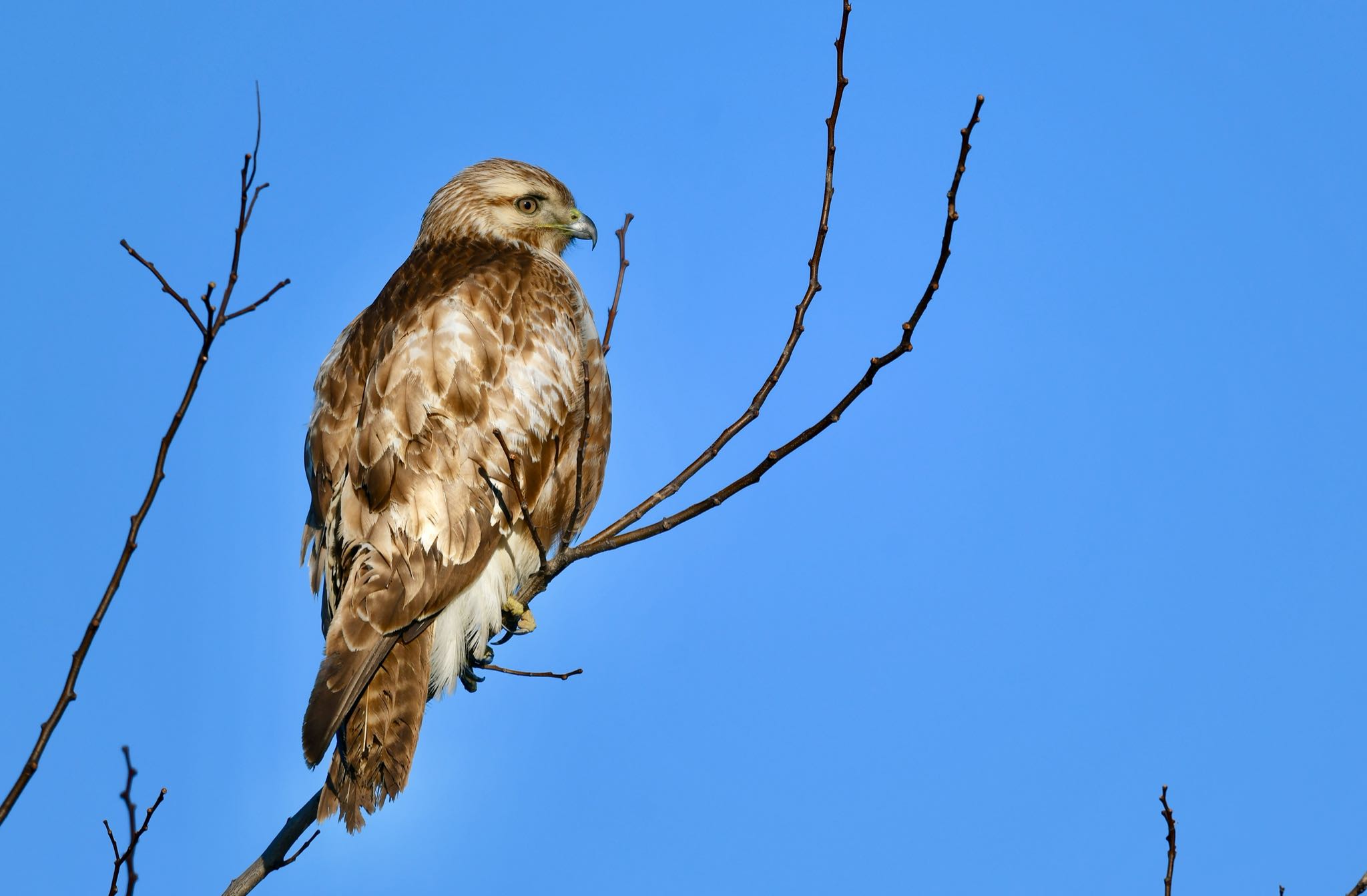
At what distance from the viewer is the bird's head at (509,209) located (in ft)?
22.3

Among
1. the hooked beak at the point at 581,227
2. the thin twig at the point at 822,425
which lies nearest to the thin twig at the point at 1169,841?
the thin twig at the point at 822,425

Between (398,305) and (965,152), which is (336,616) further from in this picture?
(965,152)

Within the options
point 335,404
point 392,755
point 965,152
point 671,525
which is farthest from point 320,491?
point 965,152

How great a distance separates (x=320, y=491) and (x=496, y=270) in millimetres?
1261

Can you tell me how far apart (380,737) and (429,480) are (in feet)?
3.15

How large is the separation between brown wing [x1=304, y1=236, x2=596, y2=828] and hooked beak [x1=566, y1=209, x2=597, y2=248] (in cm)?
115

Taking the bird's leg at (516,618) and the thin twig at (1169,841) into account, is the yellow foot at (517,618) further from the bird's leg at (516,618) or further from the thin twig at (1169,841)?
the thin twig at (1169,841)

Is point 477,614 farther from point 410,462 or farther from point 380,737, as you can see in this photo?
point 380,737

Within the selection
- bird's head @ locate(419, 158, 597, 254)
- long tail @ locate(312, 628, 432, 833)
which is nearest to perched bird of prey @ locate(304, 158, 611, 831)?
long tail @ locate(312, 628, 432, 833)

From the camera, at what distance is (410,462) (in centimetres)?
486

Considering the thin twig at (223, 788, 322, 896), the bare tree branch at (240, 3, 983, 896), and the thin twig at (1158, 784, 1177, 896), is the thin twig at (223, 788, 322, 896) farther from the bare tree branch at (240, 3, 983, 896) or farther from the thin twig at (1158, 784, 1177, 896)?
the thin twig at (1158, 784, 1177, 896)

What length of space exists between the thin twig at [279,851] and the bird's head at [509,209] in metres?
3.51

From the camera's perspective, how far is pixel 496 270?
5.70 m

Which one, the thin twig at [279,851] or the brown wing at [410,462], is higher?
the brown wing at [410,462]
